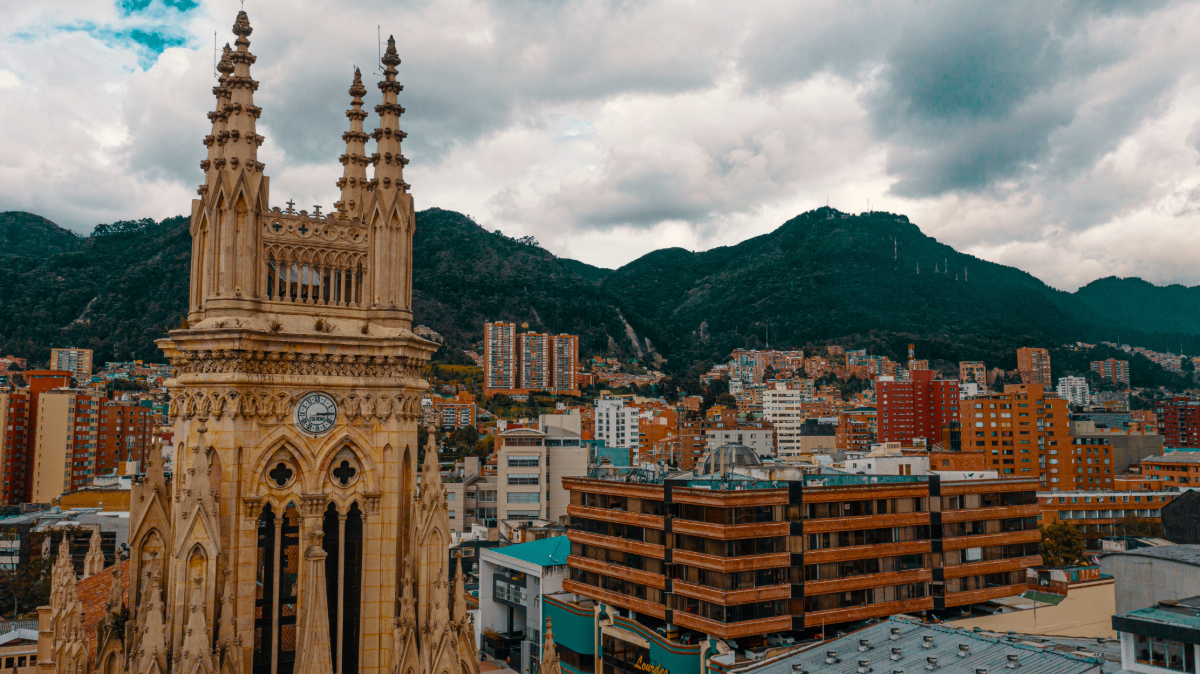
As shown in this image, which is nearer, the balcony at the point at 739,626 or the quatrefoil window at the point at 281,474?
the quatrefoil window at the point at 281,474

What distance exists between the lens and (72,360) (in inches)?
7121

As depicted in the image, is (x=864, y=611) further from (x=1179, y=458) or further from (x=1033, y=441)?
(x=1179, y=458)

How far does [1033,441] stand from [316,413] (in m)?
124

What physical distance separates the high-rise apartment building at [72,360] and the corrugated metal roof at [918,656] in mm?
187562

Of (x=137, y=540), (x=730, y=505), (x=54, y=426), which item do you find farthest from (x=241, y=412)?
(x=54, y=426)

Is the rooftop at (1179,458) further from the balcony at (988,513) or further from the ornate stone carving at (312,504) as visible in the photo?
the ornate stone carving at (312,504)

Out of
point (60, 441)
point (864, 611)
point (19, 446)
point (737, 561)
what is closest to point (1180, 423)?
point (864, 611)

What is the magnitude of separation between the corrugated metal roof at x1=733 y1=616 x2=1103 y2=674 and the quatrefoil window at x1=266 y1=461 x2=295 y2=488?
75.9ft

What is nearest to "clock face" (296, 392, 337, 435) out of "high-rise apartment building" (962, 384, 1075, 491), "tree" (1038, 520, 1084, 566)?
"tree" (1038, 520, 1084, 566)

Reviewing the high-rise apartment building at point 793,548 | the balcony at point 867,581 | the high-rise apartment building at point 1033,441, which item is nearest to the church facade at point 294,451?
the high-rise apartment building at point 793,548

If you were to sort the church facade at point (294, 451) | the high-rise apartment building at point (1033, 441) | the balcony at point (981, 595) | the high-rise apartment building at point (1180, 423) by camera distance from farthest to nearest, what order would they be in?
the high-rise apartment building at point (1180, 423) → the high-rise apartment building at point (1033, 441) → the balcony at point (981, 595) → the church facade at point (294, 451)

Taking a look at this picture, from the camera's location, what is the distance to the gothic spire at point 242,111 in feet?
42.0

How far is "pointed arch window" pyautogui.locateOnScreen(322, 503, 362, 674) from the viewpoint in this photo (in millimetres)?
12844

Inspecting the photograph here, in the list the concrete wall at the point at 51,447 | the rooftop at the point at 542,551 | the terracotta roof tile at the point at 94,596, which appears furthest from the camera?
the concrete wall at the point at 51,447
